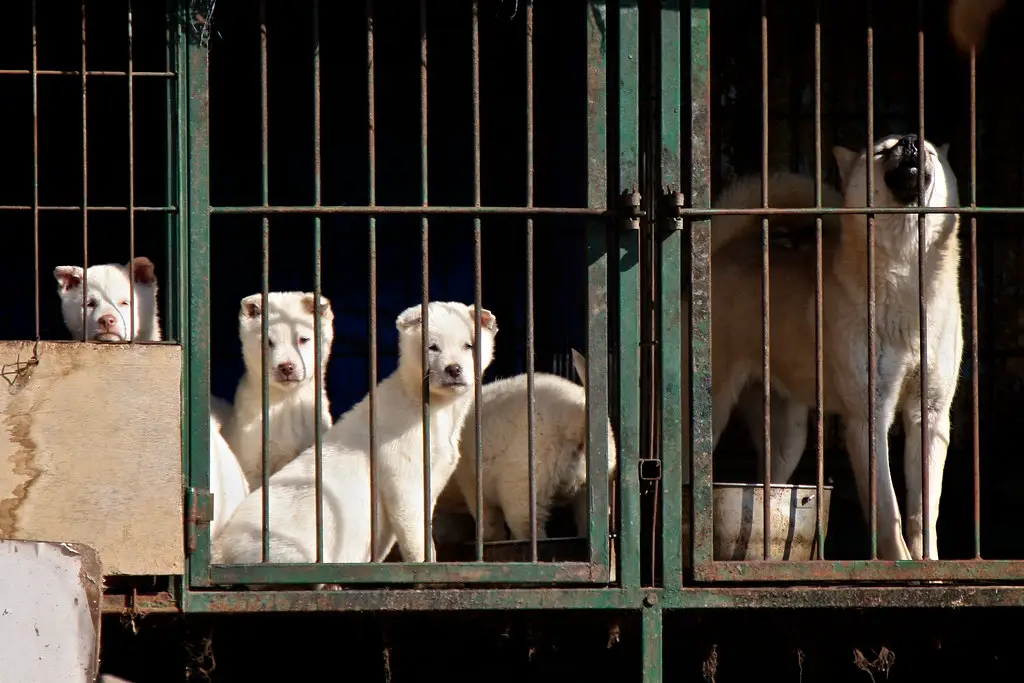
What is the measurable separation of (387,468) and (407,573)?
1109 millimetres

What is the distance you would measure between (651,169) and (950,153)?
3.66 m

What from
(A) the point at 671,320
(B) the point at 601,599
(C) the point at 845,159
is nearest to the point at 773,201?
(C) the point at 845,159

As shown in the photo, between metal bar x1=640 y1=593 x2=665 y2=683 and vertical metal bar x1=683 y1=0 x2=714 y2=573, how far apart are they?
361 millimetres

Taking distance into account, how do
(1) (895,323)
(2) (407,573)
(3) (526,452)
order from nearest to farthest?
1. (2) (407,573)
2. (1) (895,323)
3. (3) (526,452)

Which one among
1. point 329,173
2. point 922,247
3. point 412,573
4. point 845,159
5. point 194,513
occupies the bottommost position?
point 412,573

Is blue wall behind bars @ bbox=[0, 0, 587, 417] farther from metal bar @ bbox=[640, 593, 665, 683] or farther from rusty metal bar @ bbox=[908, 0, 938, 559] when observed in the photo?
metal bar @ bbox=[640, 593, 665, 683]

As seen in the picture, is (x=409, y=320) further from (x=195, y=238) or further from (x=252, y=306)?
(x=195, y=238)

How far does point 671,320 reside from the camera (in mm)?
5273

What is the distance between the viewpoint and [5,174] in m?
9.38

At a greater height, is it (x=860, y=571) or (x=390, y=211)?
(x=390, y=211)

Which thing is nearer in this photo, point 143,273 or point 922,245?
point 922,245

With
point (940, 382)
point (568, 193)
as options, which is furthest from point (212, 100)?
point (940, 382)

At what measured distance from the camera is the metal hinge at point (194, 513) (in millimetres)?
5027

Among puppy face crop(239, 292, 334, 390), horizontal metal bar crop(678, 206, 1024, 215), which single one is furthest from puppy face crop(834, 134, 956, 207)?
puppy face crop(239, 292, 334, 390)
